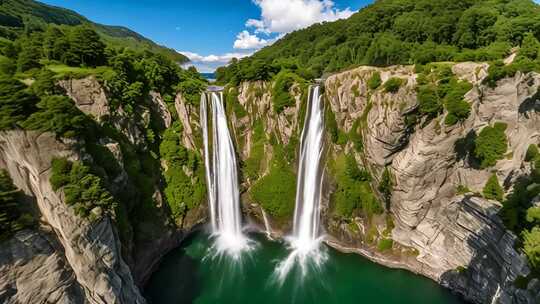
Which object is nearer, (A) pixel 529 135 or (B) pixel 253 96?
(A) pixel 529 135

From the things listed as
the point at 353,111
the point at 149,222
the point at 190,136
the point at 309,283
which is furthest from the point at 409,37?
the point at 149,222

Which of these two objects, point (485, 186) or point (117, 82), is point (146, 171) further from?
point (485, 186)

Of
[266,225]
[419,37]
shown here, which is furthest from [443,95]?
[419,37]

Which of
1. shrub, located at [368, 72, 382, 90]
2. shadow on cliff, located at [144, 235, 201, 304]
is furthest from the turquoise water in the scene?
shrub, located at [368, 72, 382, 90]

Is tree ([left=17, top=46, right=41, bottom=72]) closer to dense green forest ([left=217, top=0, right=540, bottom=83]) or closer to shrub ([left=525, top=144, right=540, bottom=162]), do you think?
dense green forest ([left=217, top=0, right=540, bottom=83])

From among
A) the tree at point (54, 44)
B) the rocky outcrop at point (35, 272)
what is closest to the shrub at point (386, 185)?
the rocky outcrop at point (35, 272)

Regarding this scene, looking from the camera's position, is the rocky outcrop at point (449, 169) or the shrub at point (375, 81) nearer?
the rocky outcrop at point (449, 169)

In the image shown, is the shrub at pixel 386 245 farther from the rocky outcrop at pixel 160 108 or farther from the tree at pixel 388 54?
the rocky outcrop at pixel 160 108
